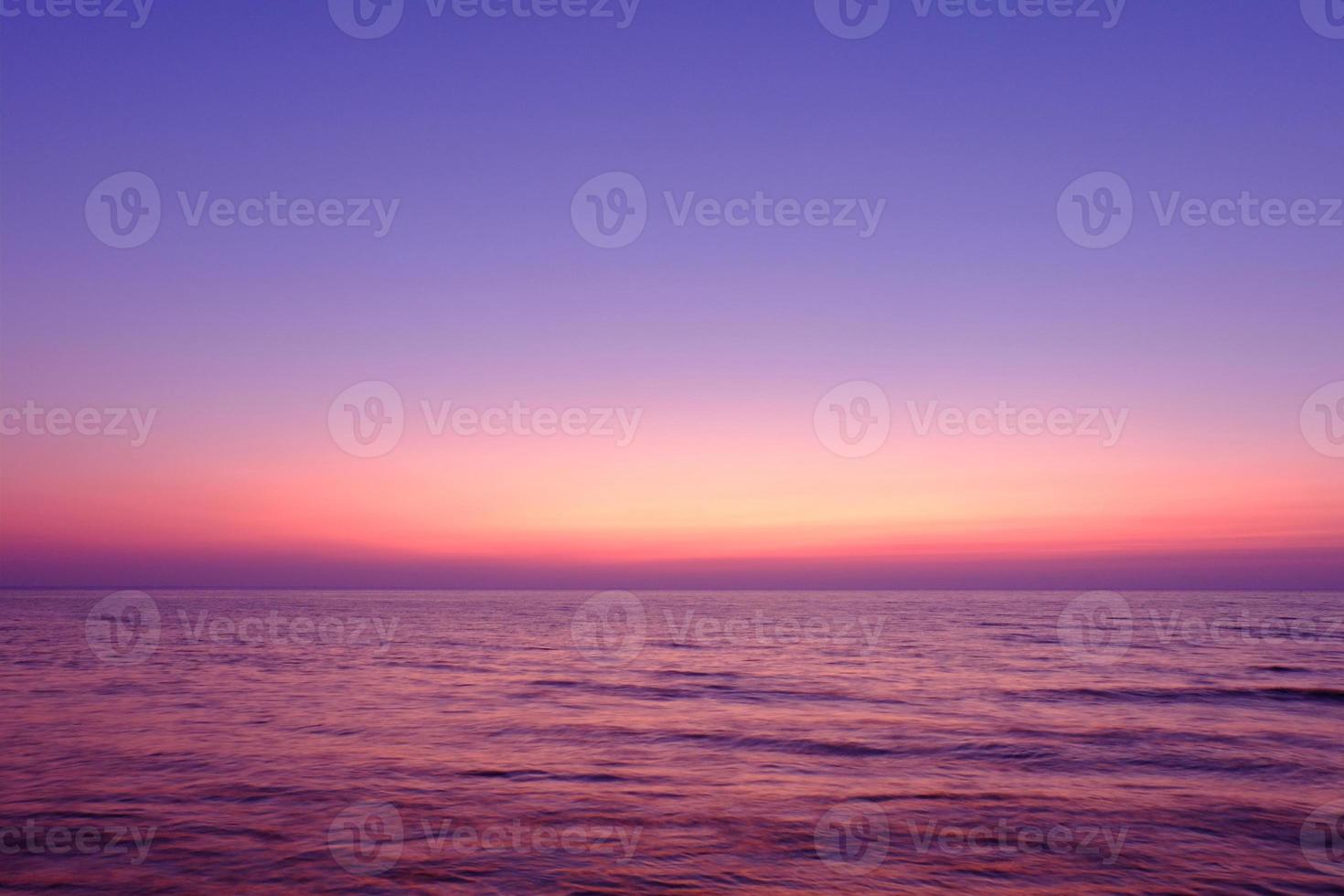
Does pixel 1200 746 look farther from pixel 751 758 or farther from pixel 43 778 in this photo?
pixel 43 778

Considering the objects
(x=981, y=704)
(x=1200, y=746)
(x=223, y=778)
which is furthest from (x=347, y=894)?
(x=981, y=704)

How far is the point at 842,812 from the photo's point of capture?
1410 centimetres

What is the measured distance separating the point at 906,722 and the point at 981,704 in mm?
4614
